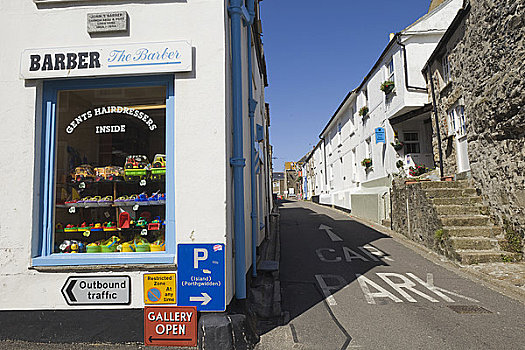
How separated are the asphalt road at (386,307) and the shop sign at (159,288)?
1194mm

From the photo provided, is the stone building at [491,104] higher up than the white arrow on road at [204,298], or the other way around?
the stone building at [491,104]

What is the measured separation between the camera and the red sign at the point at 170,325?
3703 mm

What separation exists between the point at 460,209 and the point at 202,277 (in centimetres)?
778

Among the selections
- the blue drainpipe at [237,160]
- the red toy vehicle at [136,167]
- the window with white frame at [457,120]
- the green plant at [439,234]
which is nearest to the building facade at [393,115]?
the window with white frame at [457,120]

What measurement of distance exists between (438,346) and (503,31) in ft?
A: 23.3

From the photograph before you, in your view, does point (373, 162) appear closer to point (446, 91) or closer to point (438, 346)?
point (446, 91)

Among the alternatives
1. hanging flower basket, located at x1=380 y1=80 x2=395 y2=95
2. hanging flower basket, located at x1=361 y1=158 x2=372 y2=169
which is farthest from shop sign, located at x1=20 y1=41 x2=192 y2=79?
hanging flower basket, located at x1=361 y1=158 x2=372 y2=169

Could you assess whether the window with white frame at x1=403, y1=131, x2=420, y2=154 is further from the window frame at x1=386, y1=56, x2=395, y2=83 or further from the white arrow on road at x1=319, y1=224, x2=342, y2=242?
the white arrow on road at x1=319, y1=224, x2=342, y2=242

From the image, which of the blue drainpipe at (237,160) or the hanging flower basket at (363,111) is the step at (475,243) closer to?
the blue drainpipe at (237,160)

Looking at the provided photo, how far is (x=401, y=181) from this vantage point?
1320 centimetres

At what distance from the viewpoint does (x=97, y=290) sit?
152 inches

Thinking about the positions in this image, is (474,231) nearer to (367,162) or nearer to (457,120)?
(457,120)

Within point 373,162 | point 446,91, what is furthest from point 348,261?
point 373,162

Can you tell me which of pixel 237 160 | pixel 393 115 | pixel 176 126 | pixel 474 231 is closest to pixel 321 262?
pixel 474 231
